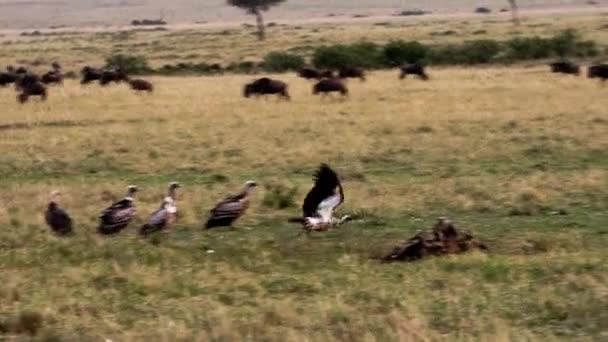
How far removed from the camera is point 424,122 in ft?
74.7

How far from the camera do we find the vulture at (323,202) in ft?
39.1

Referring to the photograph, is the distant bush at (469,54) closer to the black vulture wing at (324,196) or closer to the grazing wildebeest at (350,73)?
the grazing wildebeest at (350,73)

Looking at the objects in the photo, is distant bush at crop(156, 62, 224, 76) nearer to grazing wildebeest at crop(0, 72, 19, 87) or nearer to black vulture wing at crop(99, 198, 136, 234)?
grazing wildebeest at crop(0, 72, 19, 87)

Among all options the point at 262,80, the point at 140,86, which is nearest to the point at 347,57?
the point at 140,86

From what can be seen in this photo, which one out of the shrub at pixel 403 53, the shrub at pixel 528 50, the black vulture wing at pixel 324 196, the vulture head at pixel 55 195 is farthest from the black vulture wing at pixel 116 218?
the shrub at pixel 403 53

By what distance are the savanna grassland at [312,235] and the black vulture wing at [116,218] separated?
26 cm

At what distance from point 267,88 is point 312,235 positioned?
60.0 ft

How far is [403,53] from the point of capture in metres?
48.8

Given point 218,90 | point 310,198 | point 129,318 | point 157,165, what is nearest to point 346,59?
A: point 218,90

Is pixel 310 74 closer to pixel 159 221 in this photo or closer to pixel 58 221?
pixel 58 221

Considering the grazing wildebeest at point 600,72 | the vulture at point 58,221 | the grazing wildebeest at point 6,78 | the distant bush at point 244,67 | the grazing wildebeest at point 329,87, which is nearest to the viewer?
the vulture at point 58,221

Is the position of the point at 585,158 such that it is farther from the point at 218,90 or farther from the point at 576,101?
the point at 218,90

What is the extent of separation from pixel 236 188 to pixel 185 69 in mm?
33634

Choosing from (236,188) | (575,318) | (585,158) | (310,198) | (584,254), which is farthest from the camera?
(585,158)
